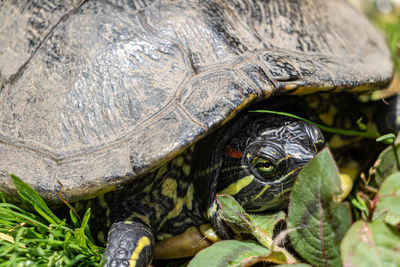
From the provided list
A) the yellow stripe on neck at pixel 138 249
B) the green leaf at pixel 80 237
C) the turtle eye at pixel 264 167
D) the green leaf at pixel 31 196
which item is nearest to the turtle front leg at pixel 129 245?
the yellow stripe on neck at pixel 138 249

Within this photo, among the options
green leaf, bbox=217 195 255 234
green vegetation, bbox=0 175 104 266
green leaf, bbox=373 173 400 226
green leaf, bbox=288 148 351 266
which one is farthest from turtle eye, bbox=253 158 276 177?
green vegetation, bbox=0 175 104 266

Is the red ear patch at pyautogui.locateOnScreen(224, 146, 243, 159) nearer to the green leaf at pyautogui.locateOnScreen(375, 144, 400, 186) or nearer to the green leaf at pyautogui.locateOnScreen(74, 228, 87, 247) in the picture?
the green leaf at pyautogui.locateOnScreen(375, 144, 400, 186)

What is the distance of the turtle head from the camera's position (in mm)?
1824

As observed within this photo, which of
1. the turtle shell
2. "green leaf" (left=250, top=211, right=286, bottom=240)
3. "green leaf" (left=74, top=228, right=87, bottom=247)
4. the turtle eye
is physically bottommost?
"green leaf" (left=250, top=211, right=286, bottom=240)

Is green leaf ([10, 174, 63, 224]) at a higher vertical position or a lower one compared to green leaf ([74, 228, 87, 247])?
higher

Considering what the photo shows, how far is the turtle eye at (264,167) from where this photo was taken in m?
1.84

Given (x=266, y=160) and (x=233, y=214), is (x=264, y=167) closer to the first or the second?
(x=266, y=160)

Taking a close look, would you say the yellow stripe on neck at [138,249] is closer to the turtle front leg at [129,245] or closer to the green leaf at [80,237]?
the turtle front leg at [129,245]

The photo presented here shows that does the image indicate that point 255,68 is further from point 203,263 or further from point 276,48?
point 203,263

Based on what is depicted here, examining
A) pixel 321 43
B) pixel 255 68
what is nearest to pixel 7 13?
pixel 255 68

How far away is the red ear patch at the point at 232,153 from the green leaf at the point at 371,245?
2.11 ft

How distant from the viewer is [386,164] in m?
1.84

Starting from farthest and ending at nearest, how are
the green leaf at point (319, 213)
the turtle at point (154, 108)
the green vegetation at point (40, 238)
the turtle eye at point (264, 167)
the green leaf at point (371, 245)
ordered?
1. the turtle eye at point (264, 167)
2. the turtle at point (154, 108)
3. the green vegetation at point (40, 238)
4. the green leaf at point (319, 213)
5. the green leaf at point (371, 245)

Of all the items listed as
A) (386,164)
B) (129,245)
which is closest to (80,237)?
(129,245)
